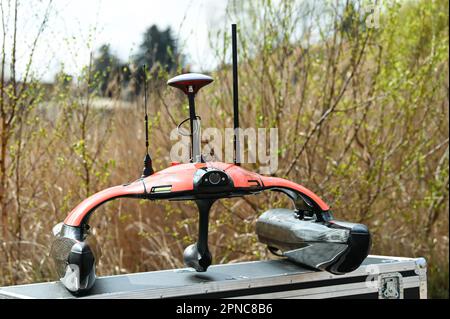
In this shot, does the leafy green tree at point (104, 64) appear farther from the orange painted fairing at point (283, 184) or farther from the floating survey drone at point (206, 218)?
the orange painted fairing at point (283, 184)

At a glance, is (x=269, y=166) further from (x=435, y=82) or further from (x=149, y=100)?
(x=435, y=82)

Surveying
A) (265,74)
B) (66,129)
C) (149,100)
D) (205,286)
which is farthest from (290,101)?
(205,286)

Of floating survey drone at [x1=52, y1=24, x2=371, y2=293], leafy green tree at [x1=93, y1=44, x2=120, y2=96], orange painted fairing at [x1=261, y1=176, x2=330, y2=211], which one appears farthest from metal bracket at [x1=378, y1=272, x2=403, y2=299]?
leafy green tree at [x1=93, y1=44, x2=120, y2=96]

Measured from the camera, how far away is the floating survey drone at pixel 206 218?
3.13 m

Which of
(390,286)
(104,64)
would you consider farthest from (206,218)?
(104,64)

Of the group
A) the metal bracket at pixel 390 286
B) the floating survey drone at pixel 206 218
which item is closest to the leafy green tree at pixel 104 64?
the floating survey drone at pixel 206 218

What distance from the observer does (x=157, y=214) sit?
612cm

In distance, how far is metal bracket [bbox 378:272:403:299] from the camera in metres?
3.63

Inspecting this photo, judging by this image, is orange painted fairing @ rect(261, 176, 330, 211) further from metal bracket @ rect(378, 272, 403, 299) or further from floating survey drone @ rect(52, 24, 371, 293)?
metal bracket @ rect(378, 272, 403, 299)

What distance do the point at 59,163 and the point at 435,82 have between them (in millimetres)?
3676

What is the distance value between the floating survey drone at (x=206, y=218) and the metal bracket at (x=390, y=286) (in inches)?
12.2

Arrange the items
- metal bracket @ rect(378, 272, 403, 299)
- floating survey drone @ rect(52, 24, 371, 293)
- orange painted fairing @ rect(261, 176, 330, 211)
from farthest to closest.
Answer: metal bracket @ rect(378, 272, 403, 299)
orange painted fairing @ rect(261, 176, 330, 211)
floating survey drone @ rect(52, 24, 371, 293)

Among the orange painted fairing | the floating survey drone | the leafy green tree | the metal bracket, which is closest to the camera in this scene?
the floating survey drone

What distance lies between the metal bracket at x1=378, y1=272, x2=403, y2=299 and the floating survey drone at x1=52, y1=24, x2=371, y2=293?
0.31m
